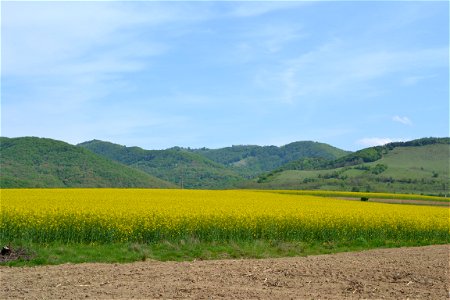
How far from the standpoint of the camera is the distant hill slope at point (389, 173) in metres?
114

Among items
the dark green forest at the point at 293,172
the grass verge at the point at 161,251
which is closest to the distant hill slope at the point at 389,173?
the dark green forest at the point at 293,172

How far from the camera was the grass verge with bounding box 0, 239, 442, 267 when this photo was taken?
16547 millimetres

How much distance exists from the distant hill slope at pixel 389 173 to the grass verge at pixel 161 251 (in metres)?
87.6

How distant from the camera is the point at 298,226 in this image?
23.5 meters

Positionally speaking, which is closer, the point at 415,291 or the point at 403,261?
the point at 415,291

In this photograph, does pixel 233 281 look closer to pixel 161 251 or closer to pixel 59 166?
pixel 161 251

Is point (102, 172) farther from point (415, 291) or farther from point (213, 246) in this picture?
point (415, 291)

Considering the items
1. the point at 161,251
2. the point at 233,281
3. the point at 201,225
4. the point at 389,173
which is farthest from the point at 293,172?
the point at 233,281

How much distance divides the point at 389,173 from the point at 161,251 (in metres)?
122

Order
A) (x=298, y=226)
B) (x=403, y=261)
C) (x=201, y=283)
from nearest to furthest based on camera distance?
(x=201, y=283) < (x=403, y=261) < (x=298, y=226)

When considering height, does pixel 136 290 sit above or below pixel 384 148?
below

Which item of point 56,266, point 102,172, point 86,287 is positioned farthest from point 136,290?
point 102,172

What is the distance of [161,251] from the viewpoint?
60.4 feet

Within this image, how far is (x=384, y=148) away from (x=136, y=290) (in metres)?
169
